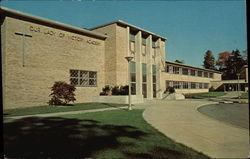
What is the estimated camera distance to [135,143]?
449 cm

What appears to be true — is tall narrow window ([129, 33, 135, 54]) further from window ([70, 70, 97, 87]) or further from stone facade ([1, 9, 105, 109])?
window ([70, 70, 97, 87])

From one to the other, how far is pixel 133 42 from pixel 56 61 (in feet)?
34.7

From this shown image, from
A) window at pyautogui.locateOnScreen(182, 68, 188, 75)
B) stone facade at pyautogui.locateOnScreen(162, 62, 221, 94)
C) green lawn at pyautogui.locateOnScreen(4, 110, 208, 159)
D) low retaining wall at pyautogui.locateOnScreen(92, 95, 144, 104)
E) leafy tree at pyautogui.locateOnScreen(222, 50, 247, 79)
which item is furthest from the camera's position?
window at pyautogui.locateOnScreen(182, 68, 188, 75)

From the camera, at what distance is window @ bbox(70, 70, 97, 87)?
1805cm

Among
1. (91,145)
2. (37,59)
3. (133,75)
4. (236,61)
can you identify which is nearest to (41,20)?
(37,59)

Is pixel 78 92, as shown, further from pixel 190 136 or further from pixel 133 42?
pixel 190 136

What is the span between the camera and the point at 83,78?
19.0 meters

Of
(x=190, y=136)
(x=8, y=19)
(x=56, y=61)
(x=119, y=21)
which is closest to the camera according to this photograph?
(x=190, y=136)

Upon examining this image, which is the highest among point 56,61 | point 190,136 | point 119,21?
point 119,21

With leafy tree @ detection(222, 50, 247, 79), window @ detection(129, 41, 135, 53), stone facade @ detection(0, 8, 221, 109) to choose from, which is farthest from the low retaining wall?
leafy tree @ detection(222, 50, 247, 79)

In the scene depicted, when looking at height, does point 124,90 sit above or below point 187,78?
below

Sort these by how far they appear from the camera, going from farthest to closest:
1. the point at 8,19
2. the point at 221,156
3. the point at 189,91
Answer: the point at 189,91 → the point at 8,19 → the point at 221,156

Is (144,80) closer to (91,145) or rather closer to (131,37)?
(131,37)

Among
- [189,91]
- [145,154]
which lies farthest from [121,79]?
[189,91]
